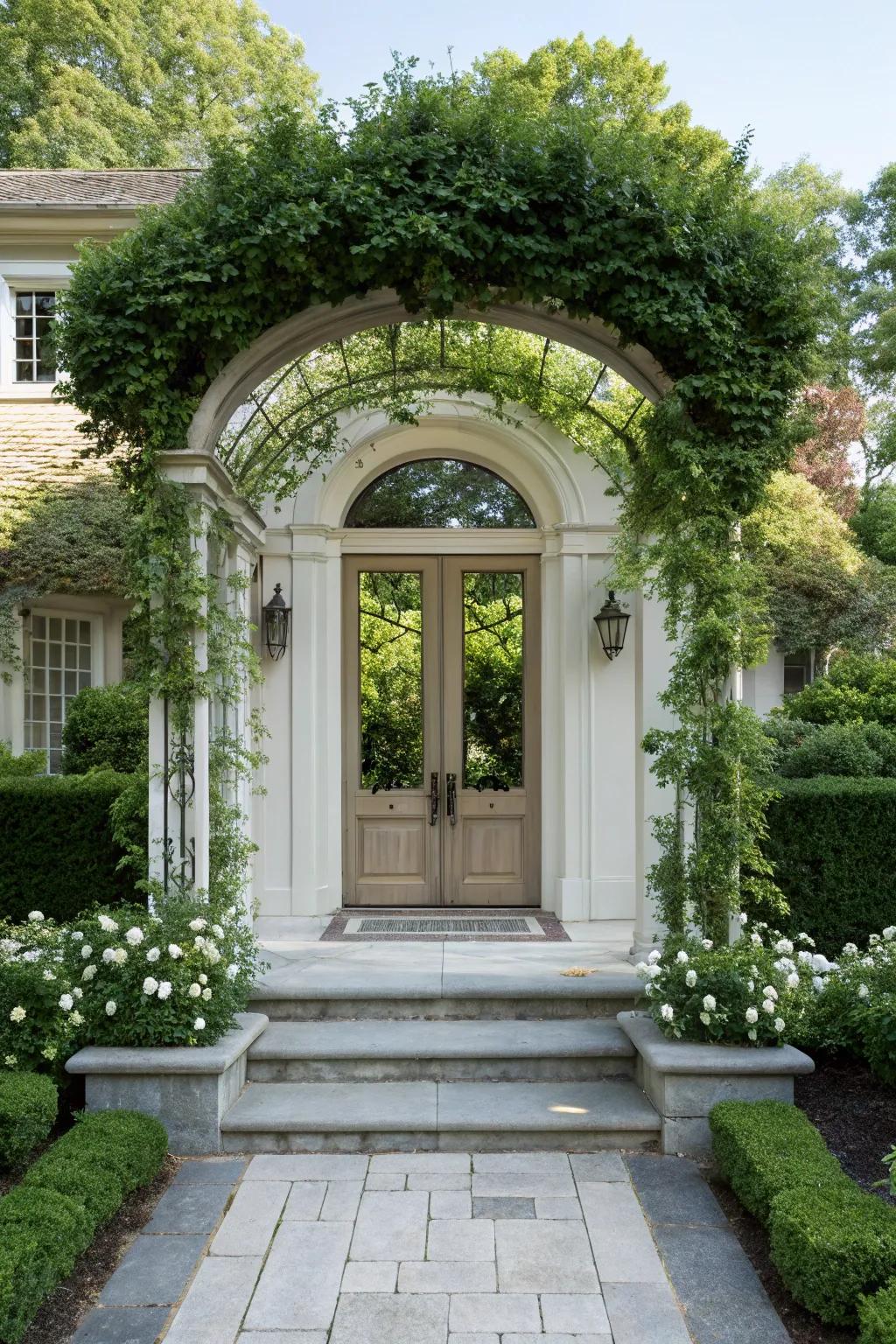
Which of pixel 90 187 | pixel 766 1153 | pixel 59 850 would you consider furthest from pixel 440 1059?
pixel 90 187

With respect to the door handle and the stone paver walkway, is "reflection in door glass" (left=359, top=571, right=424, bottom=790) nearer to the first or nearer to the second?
the door handle

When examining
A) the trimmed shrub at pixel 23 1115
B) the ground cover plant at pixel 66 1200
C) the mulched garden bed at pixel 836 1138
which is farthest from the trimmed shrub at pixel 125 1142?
the mulched garden bed at pixel 836 1138

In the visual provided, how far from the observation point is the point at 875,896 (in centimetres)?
589

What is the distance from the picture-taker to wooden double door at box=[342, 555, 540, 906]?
8.20m

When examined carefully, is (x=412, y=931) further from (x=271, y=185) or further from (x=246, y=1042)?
(x=271, y=185)

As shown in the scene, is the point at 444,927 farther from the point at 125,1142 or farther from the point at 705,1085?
the point at 125,1142

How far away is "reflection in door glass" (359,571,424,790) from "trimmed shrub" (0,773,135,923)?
8.45 ft

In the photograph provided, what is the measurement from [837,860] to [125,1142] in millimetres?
4003

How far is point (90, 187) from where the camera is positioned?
33.4 ft

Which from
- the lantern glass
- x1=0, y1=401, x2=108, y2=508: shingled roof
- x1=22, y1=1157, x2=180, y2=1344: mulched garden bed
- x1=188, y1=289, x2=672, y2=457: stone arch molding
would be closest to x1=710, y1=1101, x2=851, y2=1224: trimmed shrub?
x1=22, y1=1157, x2=180, y2=1344: mulched garden bed

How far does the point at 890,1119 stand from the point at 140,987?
3074 mm

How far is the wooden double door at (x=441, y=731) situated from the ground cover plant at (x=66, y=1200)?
4.20m

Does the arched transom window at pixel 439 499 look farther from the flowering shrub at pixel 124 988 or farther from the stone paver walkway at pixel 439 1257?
the stone paver walkway at pixel 439 1257

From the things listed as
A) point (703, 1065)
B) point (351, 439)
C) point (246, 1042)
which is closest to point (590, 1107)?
point (703, 1065)
